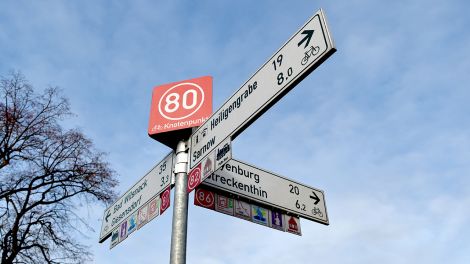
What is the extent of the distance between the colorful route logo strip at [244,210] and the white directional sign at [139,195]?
402 millimetres

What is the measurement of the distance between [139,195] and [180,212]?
4.47ft

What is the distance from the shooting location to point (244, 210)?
5023 mm

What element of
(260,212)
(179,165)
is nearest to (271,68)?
(179,165)

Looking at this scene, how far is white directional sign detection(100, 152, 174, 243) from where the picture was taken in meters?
4.61

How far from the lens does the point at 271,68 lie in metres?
3.59

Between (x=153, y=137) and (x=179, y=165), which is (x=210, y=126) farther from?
(x=153, y=137)

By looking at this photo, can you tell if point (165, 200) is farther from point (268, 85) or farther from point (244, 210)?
point (268, 85)

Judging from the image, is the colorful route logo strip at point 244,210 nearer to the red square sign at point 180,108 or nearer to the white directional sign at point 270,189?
the white directional sign at point 270,189

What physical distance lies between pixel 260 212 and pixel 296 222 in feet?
1.84

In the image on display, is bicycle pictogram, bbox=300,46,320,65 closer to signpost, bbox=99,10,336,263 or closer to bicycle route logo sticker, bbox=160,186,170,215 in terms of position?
signpost, bbox=99,10,336,263

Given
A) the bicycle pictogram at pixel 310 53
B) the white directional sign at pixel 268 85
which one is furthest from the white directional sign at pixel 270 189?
the bicycle pictogram at pixel 310 53

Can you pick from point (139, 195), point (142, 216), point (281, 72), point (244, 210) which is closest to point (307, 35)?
point (281, 72)

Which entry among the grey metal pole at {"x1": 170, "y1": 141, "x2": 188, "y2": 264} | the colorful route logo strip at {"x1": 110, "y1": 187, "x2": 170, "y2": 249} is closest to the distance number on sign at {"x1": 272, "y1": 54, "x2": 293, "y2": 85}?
the grey metal pole at {"x1": 170, "y1": 141, "x2": 188, "y2": 264}

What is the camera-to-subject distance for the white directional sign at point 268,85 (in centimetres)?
306
